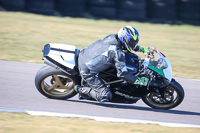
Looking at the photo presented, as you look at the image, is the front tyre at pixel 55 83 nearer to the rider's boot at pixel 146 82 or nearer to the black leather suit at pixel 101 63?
the black leather suit at pixel 101 63

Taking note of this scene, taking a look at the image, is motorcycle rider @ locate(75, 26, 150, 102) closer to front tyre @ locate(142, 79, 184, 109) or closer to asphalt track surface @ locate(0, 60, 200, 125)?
asphalt track surface @ locate(0, 60, 200, 125)

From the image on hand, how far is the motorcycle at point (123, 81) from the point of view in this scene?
5.25 meters

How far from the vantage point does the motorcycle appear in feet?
17.2

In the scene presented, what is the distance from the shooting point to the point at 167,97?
556 cm

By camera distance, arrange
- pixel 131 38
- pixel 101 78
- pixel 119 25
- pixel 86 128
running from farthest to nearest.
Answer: pixel 119 25, pixel 101 78, pixel 131 38, pixel 86 128

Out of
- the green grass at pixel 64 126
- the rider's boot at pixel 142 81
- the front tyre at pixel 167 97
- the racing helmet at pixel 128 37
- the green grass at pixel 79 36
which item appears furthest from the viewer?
the green grass at pixel 79 36

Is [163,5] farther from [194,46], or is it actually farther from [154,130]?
[154,130]

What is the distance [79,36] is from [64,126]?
918 centimetres

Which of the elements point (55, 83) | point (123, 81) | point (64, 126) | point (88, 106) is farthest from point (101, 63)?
point (64, 126)

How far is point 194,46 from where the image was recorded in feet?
43.0

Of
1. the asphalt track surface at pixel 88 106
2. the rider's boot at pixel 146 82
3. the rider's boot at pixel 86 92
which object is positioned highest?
the rider's boot at pixel 146 82

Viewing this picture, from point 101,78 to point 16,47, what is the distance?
5.69 m

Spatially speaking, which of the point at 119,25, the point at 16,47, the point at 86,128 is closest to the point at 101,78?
the point at 86,128

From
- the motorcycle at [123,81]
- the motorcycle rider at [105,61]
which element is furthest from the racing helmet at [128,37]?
the motorcycle at [123,81]
